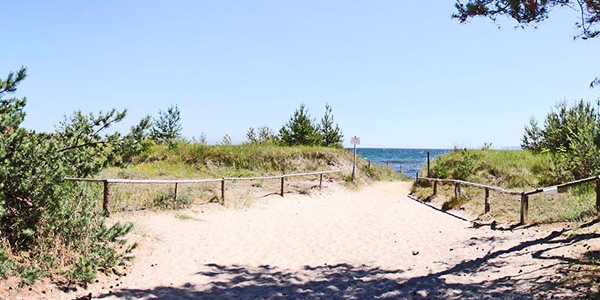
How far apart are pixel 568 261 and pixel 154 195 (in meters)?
10.2

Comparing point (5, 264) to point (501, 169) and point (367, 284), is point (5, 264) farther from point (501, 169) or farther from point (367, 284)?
point (501, 169)

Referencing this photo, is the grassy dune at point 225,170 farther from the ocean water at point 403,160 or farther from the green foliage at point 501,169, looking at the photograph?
the ocean water at point 403,160

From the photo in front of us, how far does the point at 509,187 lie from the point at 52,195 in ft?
58.1

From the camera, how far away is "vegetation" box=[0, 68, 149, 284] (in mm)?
5559

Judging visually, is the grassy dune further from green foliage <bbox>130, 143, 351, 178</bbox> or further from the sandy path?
the sandy path

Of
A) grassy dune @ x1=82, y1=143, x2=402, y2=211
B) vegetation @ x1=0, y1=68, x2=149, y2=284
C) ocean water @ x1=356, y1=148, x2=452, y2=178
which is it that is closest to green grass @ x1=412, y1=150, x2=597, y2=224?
ocean water @ x1=356, y1=148, x2=452, y2=178

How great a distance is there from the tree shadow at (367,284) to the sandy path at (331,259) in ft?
0.05

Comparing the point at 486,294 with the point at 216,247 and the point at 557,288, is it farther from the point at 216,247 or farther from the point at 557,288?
the point at 216,247

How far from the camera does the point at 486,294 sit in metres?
5.77

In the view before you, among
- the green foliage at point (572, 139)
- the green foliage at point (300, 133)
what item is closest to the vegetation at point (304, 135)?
the green foliage at point (300, 133)

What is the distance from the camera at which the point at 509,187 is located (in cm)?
1866

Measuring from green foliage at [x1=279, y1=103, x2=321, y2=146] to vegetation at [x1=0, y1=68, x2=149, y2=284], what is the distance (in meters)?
23.6

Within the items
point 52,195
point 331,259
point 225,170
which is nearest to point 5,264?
point 52,195

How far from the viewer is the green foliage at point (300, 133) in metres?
30.5
